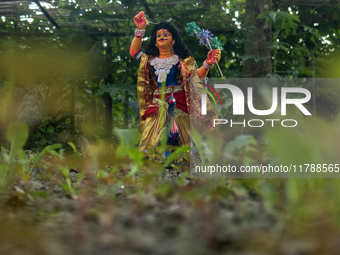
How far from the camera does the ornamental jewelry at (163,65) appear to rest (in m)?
3.38

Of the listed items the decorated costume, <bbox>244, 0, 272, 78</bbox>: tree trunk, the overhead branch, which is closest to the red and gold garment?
the decorated costume

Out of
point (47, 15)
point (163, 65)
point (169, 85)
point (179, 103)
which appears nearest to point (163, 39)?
point (163, 65)

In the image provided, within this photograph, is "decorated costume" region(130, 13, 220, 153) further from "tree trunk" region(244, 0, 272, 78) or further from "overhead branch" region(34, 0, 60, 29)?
"overhead branch" region(34, 0, 60, 29)

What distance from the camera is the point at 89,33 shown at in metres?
5.84

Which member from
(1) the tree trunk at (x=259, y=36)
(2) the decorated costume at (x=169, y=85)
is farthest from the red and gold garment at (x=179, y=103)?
(1) the tree trunk at (x=259, y=36)

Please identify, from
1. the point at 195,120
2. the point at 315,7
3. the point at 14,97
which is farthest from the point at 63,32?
the point at 315,7

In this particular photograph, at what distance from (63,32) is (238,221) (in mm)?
5463

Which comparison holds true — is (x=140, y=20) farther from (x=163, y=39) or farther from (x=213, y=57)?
(x=213, y=57)

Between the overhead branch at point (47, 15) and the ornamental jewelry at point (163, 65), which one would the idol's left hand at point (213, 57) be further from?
A: the overhead branch at point (47, 15)

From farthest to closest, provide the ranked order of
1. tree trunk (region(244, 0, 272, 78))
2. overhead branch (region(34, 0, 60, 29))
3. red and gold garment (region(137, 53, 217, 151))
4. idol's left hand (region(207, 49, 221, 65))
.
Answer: overhead branch (region(34, 0, 60, 29))
tree trunk (region(244, 0, 272, 78))
red and gold garment (region(137, 53, 217, 151))
idol's left hand (region(207, 49, 221, 65))

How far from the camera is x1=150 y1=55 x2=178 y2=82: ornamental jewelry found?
3.38 meters

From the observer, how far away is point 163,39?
3.41 meters

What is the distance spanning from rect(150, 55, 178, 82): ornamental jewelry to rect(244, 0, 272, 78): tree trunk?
60.0 inches

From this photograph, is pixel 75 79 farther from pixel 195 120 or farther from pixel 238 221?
pixel 238 221
